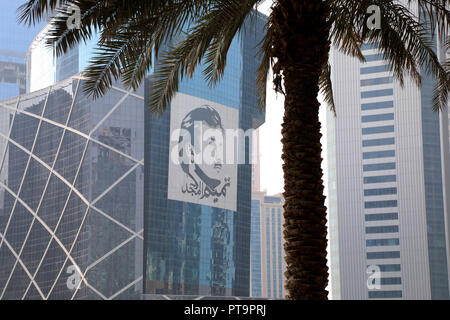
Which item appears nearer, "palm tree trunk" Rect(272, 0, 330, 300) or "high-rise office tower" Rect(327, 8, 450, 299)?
"palm tree trunk" Rect(272, 0, 330, 300)

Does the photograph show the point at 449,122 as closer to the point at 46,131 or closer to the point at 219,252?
the point at 219,252

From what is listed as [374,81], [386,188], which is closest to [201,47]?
[386,188]

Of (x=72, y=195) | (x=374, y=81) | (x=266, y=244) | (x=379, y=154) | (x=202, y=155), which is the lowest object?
(x=72, y=195)

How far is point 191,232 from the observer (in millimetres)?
74250

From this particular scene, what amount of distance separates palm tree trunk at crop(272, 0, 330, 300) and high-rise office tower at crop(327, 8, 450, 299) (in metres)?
96.9

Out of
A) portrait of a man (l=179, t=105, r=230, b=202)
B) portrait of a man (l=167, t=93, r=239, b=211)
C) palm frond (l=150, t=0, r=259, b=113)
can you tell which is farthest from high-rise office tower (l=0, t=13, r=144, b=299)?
palm frond (l=150, t=0, r=259, b=113)

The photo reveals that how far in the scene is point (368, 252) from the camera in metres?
104

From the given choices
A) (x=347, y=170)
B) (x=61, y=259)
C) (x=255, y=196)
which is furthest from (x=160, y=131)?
(x=255, y=196)

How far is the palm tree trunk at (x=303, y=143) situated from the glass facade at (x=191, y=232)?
6004 cm

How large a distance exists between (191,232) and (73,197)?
13.7m

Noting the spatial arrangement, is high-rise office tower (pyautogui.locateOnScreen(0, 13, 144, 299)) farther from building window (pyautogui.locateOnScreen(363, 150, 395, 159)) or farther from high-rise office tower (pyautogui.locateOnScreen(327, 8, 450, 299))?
building window (pyautogui.locateOnScreen(363, 150, 395, 159))

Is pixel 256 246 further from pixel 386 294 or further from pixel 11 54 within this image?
pixel 11 54

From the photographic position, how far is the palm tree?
809cm
